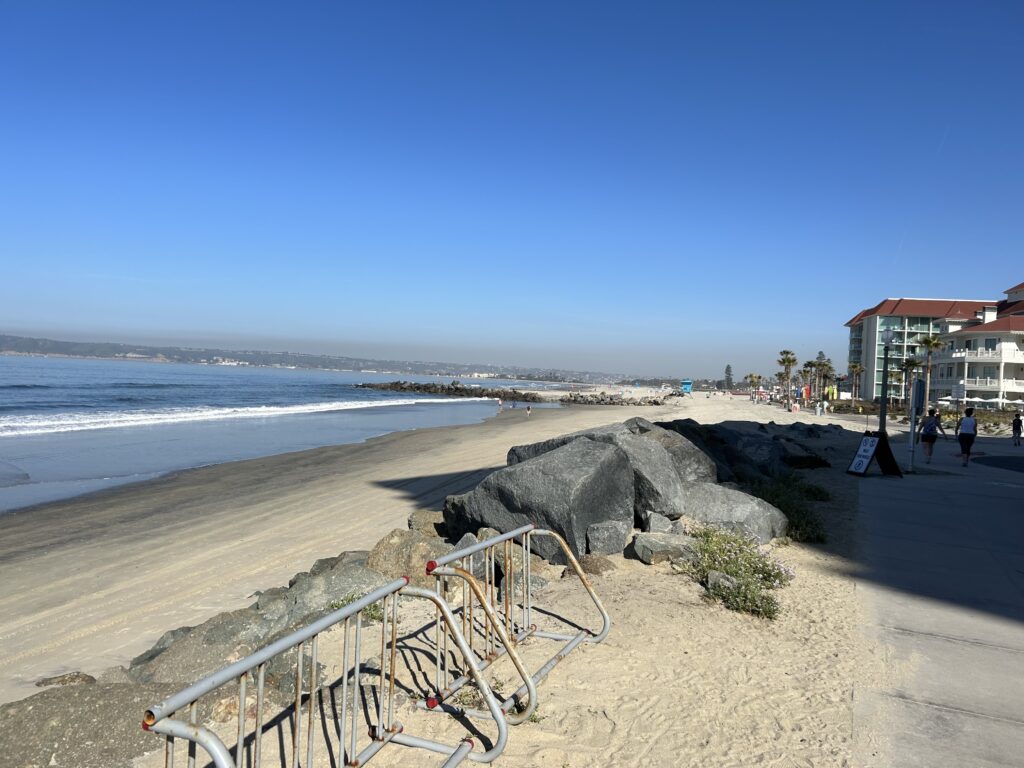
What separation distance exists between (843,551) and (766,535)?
0.89 m

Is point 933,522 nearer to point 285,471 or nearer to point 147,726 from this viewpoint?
point 147,726

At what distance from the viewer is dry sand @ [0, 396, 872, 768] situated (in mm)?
3980

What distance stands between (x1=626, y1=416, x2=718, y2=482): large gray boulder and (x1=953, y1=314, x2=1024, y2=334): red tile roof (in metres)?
60.4

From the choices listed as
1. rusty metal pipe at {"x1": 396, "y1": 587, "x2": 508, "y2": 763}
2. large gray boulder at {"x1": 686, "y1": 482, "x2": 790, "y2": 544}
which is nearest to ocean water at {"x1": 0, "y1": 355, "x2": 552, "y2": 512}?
large gray boulder at {"x1": 686, "y1": 482, "x2": 790, "y2": 544}

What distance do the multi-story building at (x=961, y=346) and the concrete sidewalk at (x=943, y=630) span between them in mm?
36641

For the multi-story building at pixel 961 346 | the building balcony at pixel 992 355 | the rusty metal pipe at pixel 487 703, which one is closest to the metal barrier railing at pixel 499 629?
the rusty metal pipe at pixel 487 703

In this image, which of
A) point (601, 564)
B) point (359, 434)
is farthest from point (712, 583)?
point (359, 434)

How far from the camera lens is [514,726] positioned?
13.3ft

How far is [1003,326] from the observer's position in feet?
190

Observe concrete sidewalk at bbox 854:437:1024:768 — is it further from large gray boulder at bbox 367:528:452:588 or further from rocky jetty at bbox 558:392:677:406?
rocky jetty at bbox 558:392:677:406

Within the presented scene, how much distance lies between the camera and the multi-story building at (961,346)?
57.3 metres

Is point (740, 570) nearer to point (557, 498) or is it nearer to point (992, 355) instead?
point (557, 498)

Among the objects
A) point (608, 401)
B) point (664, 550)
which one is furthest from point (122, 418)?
point (608, 401)

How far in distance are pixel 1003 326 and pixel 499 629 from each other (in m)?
68.2
